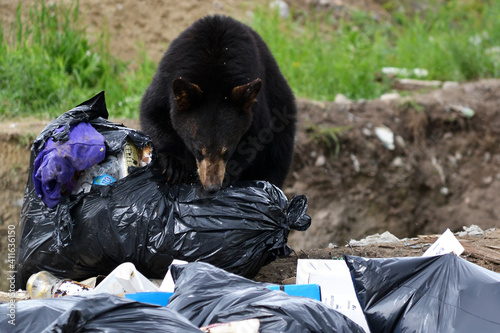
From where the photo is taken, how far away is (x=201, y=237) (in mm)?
2895

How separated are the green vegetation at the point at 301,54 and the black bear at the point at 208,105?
2.54 m

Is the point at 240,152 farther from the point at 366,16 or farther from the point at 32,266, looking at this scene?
the point at 366,16

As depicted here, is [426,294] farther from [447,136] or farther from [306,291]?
[447,136]

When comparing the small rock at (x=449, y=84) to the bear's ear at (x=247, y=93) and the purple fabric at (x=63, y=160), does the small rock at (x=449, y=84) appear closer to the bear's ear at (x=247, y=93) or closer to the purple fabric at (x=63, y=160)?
the bear's ear at (x=247, y=93)

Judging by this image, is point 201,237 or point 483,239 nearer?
point 201,237

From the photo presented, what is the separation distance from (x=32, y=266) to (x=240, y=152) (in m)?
1.31

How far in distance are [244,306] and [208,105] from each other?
1.58 meters

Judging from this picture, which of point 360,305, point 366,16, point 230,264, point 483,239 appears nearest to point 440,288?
point 360,305

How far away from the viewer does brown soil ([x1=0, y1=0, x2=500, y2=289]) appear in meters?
6.25

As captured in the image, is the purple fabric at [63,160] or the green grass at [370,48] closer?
the purple fabric at [63,160]

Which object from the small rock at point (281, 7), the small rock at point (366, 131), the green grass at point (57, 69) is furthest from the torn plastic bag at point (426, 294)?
the small rock at point (281, 7)

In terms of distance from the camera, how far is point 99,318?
172 centimetres

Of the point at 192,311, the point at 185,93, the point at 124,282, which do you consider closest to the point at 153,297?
the point at 124,282

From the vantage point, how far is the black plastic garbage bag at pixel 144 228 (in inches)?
113
